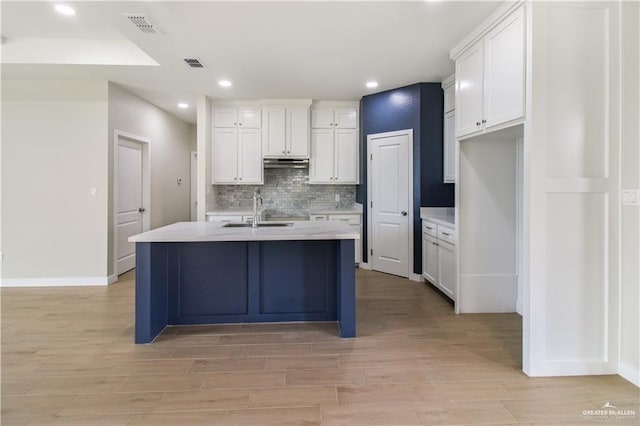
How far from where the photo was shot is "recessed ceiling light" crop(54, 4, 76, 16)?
2926 millimetres

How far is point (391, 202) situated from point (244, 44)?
2.75 metres

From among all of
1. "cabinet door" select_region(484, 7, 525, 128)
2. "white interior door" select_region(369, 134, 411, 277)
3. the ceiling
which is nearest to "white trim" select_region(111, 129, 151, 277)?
the ceiling

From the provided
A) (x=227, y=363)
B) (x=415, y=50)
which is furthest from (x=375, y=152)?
(x=227, y=363)

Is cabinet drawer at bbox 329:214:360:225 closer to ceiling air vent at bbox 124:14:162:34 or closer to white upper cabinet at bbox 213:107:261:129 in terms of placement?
white upper cabinet at bbox 213:107:261:129

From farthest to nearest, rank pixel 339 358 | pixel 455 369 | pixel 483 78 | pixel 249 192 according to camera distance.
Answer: pixel 249 192, pixel 483 78, pixel 339 358, pixel 455 369

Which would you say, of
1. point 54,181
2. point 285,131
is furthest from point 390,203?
point 54,181

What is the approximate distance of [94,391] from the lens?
204cm

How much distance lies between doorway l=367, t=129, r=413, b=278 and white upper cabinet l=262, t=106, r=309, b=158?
1052 millimetres

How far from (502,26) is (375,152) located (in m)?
2.58

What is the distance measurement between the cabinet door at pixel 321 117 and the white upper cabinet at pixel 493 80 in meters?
2.45

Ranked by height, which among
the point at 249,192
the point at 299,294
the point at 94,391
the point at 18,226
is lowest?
the point at 94,391

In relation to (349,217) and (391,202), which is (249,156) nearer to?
(349,217)

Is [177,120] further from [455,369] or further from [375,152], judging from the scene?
[455,369]

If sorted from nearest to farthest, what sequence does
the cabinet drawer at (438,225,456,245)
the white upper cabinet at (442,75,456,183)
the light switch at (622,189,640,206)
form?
the light switch at (622,189,640,206), the cabinet drawer at (438,225,456,245), the white upper cabinet at (442,75,456,183)
